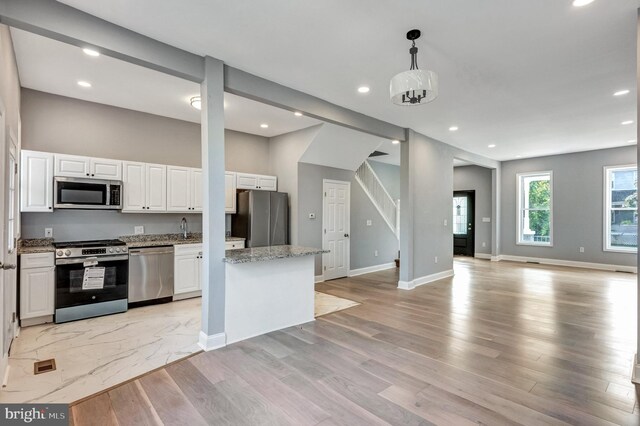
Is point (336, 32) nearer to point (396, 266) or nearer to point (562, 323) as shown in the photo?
point (562, 323)

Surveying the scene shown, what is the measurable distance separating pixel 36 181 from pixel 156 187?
133 centimetres

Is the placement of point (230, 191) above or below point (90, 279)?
above

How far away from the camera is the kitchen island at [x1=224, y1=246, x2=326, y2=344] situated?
3.22 meters

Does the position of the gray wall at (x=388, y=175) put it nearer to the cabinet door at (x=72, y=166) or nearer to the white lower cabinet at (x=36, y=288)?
the cabinet door at (x=72, y=166)

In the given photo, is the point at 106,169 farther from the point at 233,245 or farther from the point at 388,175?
the point at 388,175

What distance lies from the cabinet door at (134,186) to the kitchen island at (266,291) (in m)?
1.98

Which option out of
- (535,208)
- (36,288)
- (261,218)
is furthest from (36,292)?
(535,208)

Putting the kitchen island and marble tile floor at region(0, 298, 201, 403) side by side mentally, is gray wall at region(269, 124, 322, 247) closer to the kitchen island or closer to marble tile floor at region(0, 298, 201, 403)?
the kitchen island

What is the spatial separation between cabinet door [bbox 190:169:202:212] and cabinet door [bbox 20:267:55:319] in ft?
6.39

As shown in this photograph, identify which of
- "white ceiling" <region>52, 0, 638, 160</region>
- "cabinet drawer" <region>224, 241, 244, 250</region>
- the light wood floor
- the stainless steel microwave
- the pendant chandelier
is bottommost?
the light wood floor

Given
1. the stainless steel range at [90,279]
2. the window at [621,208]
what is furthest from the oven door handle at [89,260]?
the window at [621,208]

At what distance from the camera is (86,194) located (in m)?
4.07

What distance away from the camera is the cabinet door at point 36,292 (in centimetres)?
349

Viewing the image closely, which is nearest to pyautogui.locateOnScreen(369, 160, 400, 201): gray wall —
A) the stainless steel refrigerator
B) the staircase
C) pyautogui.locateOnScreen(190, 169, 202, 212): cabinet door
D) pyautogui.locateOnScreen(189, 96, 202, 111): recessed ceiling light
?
the staircase
